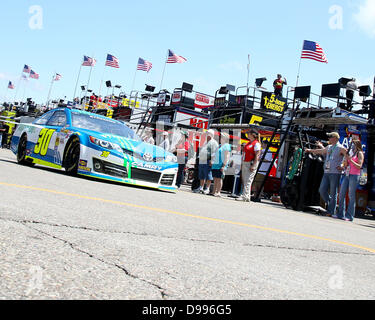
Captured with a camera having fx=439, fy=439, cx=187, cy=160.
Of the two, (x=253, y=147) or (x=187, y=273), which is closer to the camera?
(x=187, y=273)

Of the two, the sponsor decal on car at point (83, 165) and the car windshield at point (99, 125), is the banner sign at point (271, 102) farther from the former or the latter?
the sponsor decal on car at point (83, 165)

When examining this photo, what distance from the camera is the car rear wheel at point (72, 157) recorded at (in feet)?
28.7

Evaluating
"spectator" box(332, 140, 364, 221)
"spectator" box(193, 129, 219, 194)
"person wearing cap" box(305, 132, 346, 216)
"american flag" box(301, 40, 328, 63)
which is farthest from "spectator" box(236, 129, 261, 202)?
"american flag" box(301, 40, 328, 63)

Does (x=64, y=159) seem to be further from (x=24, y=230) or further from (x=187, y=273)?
(x=187, y=273)

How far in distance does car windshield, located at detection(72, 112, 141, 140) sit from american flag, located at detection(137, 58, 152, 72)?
861 inches

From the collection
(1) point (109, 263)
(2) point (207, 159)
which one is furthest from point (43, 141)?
(1) point (109, 263)

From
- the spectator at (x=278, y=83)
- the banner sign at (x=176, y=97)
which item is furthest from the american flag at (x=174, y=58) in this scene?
the spectator at (x=278, y=83)

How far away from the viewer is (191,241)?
12.3 feet

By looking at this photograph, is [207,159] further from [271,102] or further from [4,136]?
[4,136]

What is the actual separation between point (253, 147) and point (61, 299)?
31.9ft

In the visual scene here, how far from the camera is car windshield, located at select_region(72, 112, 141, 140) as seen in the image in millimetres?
9547

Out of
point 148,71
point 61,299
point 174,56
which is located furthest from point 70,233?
point 148,71

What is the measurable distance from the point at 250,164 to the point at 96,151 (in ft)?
14.4
